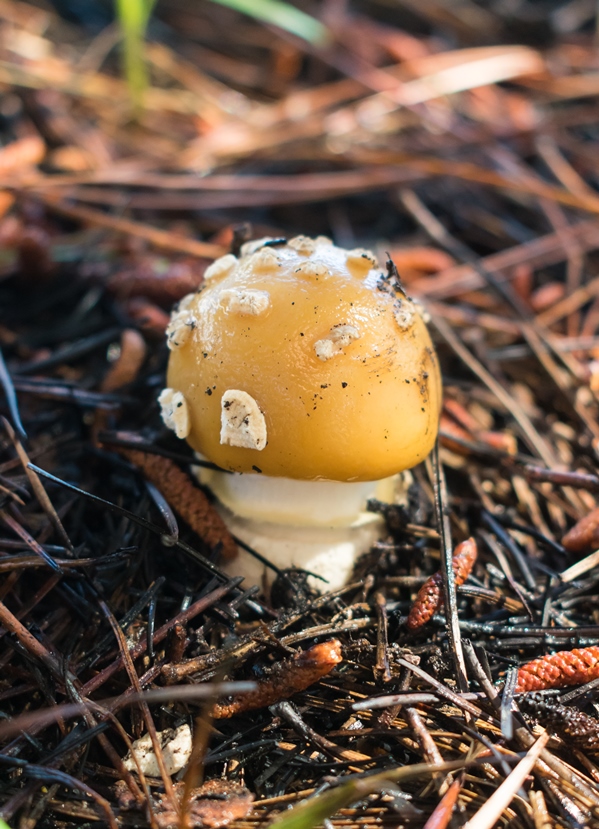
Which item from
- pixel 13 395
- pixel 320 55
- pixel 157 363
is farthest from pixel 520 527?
pixel 320 55

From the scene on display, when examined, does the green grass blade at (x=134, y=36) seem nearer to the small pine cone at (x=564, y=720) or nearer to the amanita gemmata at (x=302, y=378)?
the amanita gemmata at (x=302, y=378)

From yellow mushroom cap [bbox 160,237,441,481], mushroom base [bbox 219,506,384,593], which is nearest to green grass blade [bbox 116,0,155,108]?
yellow mushroom cap [bbox 160,237,441,481]

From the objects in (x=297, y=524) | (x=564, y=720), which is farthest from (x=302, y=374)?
(x=564, y=720)

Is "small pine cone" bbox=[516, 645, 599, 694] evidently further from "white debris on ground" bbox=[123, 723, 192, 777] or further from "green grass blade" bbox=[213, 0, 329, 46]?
"green grass blade" bbox=[213, 0, 329, 46]

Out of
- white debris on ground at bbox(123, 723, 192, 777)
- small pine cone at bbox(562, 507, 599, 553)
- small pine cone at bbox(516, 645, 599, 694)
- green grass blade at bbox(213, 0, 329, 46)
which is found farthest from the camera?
green grass blade at bbox(213, 0, 329, 46)

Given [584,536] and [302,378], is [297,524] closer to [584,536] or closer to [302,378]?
[302,378]

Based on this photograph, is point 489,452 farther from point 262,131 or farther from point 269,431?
point 262,131
